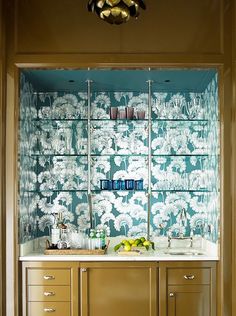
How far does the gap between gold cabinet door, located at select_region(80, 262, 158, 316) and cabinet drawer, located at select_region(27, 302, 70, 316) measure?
0.14 meters

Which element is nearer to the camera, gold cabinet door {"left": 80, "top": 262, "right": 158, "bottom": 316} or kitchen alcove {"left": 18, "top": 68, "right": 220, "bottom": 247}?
gold cabinet door {"left": 80, "top": 262, "right": 158, "bottom": 316}

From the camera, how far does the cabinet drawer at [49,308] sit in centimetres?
494

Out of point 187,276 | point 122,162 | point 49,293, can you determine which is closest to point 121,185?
point 122,162

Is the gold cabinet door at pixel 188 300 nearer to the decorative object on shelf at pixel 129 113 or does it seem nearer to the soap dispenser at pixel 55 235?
the soap dispenser at pixel 55 235

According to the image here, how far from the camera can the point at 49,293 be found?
4.94 meters

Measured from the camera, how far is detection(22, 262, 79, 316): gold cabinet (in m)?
4.92

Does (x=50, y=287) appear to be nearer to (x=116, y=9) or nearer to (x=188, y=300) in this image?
(x=188, y=300)

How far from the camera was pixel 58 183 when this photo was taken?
5.77 metres

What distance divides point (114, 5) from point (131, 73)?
1.82 meters

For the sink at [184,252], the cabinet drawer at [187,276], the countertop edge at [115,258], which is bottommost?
the cabinet drawer at [187,276]

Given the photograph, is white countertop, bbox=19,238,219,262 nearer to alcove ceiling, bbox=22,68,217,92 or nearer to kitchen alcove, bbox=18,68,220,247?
kitchen alcove, bbox=18,68,220,247

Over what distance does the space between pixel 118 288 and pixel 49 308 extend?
1.94 ft
